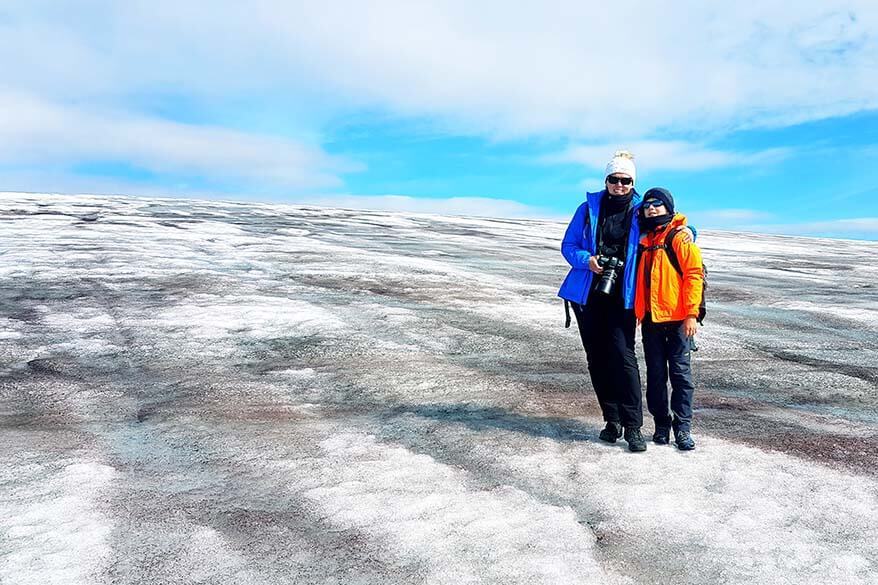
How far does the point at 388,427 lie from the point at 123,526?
7.48 ft

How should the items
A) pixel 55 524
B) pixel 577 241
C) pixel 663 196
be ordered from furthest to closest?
pixel 577 241 → pixel 663 196 → pixel 55 524

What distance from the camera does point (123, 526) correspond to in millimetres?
3873

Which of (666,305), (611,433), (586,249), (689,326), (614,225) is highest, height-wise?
(614,225)

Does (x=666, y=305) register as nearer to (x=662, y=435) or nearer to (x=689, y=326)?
(x=689, y=326)

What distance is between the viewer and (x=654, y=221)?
4953 millimetres

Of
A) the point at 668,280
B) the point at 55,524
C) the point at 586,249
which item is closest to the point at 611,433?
the point at 668,280

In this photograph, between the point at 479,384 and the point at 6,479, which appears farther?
the point at 479,384

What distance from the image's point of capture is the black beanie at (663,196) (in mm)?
4930

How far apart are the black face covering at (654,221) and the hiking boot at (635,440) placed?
1.47m

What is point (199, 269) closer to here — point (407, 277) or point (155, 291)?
point (155, 291)

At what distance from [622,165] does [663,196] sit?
1.22 ft

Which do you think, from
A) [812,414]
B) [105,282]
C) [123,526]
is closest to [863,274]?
[812,414]

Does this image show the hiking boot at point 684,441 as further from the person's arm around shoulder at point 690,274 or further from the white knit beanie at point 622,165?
the white knit beanie at point 622,165

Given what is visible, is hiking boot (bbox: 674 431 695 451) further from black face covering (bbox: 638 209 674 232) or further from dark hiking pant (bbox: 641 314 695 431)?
black face covering (bbox: 638 209 674 232)
